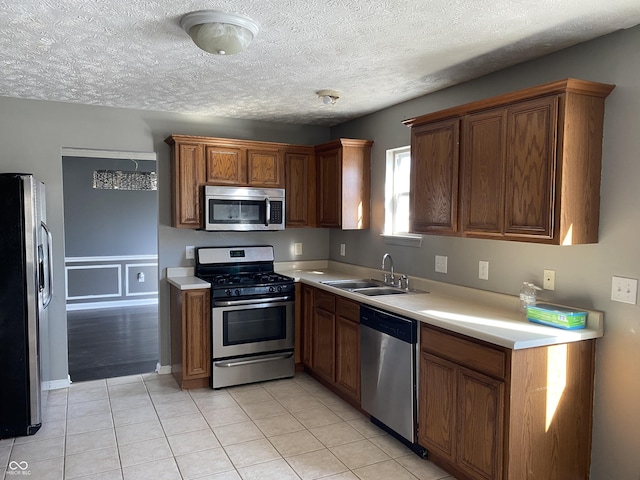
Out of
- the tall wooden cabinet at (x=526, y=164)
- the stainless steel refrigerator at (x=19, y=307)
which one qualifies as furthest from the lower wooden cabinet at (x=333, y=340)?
the stainless steel refrigerator at (x=19, y=307)

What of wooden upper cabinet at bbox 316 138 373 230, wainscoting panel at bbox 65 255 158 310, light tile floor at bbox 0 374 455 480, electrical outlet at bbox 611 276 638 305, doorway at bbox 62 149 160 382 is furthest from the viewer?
wainscoting panel at bbox 65 255 158 310

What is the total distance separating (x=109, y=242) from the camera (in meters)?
A: 7.23

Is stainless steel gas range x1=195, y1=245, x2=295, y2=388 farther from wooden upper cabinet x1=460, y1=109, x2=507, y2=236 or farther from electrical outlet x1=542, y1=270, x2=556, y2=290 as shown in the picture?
electrical outlet x1=542, y1=270, x2=556, y2=290

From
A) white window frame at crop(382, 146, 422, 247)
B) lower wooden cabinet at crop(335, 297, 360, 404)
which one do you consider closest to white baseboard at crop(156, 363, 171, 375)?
lower wooden cabinet at crop(335, 297, 360, 404)

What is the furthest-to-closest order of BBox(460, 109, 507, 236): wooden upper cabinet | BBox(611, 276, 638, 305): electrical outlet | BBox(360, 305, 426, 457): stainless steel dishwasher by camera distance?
BBox(360, 305, 426, 457): stainless steel dishwasher, BBox(460, 109, 507, 236): wooden upper cabinet, BBox(611, 276, 638, 305): electrical outlet

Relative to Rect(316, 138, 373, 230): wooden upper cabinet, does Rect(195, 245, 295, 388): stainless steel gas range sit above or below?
below

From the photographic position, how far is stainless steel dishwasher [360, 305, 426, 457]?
112 inches

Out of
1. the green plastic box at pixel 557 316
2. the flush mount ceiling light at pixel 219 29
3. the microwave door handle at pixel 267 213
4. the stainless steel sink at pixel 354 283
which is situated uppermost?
the flush mount ceiling light at pixel 219 29

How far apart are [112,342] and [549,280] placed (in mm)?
4634

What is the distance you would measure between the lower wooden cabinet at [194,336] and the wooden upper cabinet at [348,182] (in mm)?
1344

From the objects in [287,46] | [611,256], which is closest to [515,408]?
[611,256]

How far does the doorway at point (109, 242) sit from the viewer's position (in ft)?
22.5

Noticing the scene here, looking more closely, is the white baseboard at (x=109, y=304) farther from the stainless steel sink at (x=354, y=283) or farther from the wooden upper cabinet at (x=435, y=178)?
the wooden upper cabinet at (x=435, y=178)

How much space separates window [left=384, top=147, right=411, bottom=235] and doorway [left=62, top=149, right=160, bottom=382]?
3659 mm
